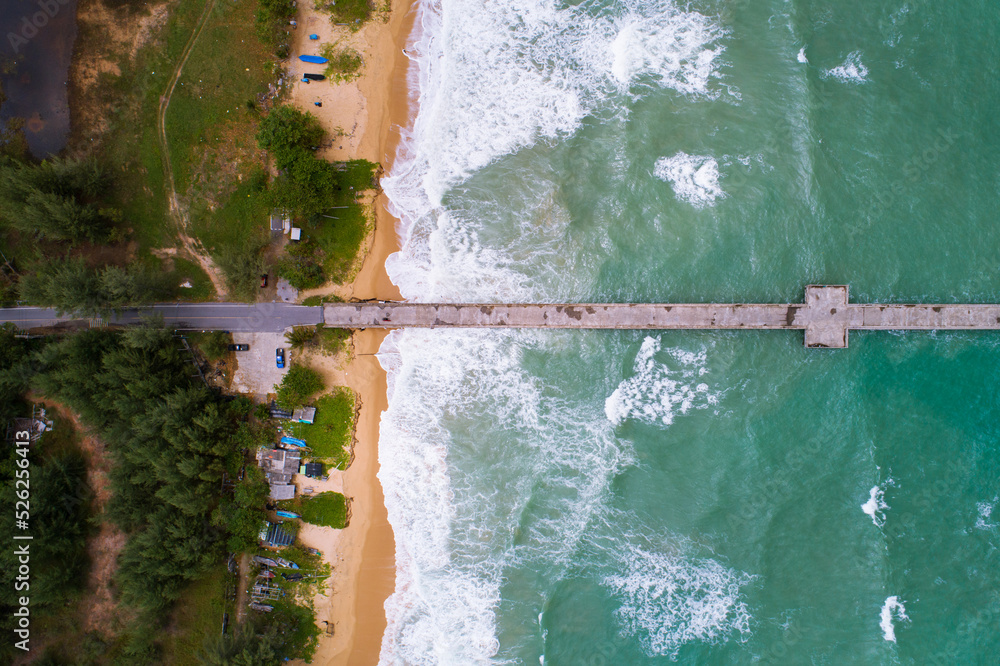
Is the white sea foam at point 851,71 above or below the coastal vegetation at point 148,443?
above

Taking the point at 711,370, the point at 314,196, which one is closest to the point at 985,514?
the point at 711,370

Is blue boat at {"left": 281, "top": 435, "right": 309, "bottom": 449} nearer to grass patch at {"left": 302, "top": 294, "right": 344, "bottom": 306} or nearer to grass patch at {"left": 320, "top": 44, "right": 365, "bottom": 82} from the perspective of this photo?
grass patch at {"left": 302, "top": 294, "right": 344, "bottom": 306}

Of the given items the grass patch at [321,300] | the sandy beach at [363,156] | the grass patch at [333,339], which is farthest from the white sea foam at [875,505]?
the grass patch at [321,300]

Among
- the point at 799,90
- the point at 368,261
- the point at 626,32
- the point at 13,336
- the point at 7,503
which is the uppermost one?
the point at 626,32

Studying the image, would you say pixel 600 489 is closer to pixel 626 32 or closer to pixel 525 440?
pixel 525 440

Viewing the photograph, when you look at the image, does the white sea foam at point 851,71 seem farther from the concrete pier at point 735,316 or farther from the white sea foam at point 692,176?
the concrete pier at point 735,316

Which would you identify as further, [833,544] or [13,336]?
[13,336]

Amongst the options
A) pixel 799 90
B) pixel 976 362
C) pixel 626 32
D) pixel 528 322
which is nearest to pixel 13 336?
pixel 528 322
